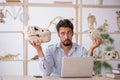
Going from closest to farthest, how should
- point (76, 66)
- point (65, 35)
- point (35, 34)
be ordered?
point (76, 66)
point (35, 34)
point (65, 35)

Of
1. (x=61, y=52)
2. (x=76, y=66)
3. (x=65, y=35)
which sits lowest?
(x=76, y=66)

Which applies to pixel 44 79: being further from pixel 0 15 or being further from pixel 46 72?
pixel 0 15

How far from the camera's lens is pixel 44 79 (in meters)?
2.35

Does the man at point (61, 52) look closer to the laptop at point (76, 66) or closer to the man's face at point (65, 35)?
the man's face at point (65, 35)

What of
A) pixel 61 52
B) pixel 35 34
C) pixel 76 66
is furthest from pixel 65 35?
pixel 76 66

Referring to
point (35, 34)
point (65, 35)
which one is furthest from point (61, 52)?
point (35, 34)

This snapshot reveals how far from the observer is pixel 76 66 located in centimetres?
235

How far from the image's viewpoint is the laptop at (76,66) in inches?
92.1

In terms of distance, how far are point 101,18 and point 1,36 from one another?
5.64 feet

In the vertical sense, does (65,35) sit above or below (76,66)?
above

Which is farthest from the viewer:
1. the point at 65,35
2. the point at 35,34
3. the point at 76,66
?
the point at 65,35

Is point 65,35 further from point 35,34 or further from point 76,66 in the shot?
point 76,66

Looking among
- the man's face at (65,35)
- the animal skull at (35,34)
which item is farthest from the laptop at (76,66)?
the man's face at (65,35)

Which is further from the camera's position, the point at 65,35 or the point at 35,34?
the point at 65,35
